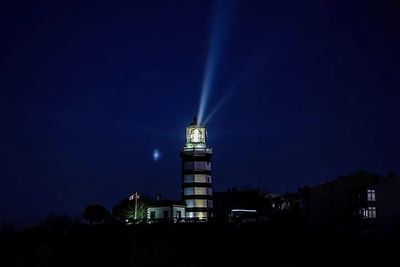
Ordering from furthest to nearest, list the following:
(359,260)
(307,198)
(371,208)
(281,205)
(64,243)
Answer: (281,205) < (307,198) < (371,208) < (64,243) < (359,260)

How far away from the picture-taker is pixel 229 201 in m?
129

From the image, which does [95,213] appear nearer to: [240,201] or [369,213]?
[240,201]

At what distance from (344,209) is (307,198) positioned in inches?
418

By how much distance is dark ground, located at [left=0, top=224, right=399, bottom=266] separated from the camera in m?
58.2

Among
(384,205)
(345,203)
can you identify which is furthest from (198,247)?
(345,203)

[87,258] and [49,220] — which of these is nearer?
[87,258]

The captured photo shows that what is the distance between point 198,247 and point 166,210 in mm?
30692

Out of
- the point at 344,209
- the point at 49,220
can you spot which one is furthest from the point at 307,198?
the point at 49,220

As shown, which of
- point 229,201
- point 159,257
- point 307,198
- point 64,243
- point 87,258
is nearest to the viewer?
point 159,257

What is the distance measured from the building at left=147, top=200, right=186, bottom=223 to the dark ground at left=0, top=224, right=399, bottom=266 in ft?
57.3

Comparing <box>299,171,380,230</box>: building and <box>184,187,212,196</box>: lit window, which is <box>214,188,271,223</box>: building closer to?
<box>184,187,212,196</box>: lit window

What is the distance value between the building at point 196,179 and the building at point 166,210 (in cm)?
88

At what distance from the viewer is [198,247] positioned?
219ft

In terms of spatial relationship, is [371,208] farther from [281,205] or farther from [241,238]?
[281,205]
